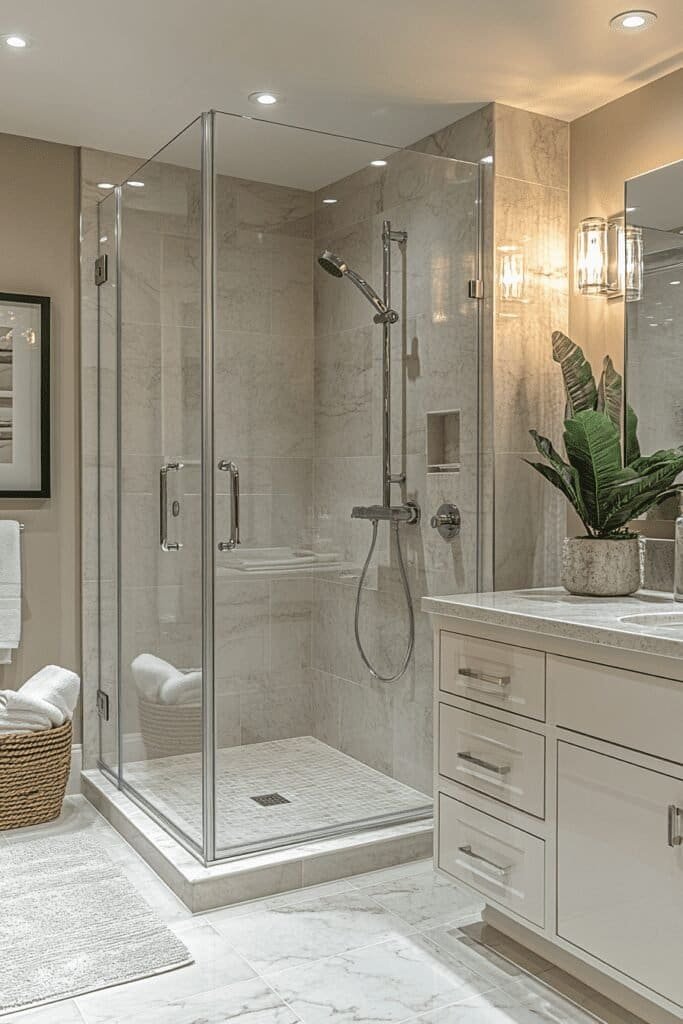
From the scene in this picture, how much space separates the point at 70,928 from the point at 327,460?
145 centimetres

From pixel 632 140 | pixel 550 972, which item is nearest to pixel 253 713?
pixel 550 972

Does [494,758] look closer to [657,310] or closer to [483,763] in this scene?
[483,763]

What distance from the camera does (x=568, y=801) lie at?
209cm

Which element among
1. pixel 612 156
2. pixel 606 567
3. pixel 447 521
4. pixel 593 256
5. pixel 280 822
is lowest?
pixel 280 822

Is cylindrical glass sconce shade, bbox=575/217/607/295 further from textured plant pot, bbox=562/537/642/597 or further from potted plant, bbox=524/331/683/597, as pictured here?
textured plant pot, bbox=562/537/642/597

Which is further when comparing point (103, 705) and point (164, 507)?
point (103, 705)

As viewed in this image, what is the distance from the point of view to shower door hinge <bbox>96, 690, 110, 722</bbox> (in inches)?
136

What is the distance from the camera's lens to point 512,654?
88.7 inches

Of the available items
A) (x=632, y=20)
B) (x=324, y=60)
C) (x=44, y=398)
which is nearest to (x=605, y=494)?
(x=632, y=20)

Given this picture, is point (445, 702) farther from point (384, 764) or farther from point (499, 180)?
point (499, 180)

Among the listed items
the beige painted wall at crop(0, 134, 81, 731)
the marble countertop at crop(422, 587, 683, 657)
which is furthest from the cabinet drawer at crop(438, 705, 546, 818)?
the beige painted wall at crop(0, 134, 81, 731)

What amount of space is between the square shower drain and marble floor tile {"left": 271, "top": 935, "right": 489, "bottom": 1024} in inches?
20.7

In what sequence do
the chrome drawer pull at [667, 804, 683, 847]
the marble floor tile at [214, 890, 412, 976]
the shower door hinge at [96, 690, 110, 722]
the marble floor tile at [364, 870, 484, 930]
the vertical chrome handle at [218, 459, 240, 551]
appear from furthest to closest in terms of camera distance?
the shower door hinge at [96, 690, 110, 722], the vertical chrome handle at [218, 459, 240, 551], the marble floor tile at [364, 870, 484, 930], the marble floor tile at [214, 890, 412, 976], the chrome drawer pull at [667, 804, 683, 847]

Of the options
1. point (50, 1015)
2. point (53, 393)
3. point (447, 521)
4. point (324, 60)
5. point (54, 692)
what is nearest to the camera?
point (50, 1015)
